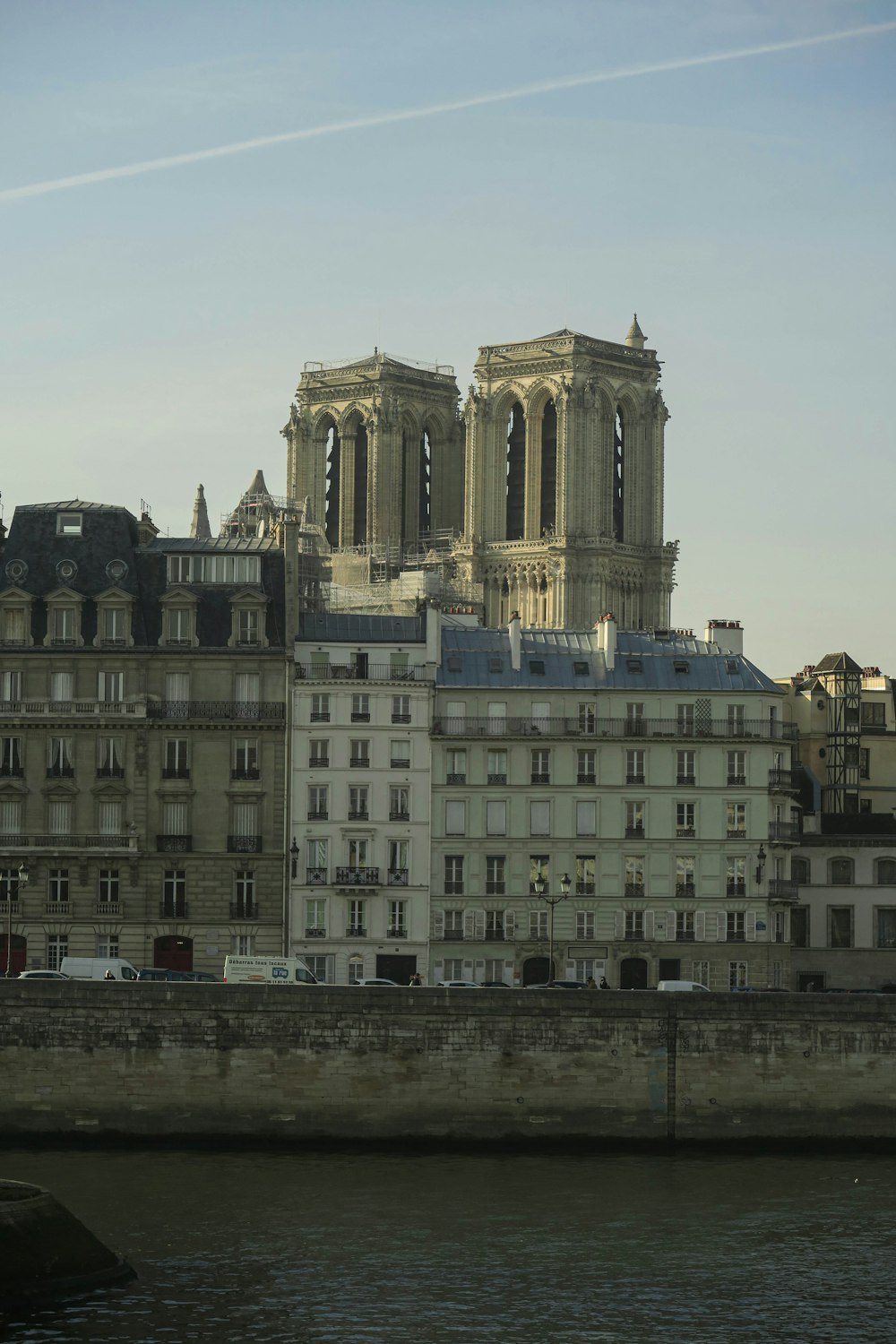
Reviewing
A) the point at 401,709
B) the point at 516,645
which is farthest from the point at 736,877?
the point at 401,709

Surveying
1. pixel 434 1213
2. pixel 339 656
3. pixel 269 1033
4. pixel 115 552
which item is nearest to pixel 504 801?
pixel 339 656

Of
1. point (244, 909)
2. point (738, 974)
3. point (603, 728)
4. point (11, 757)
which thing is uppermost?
point (603, 728)

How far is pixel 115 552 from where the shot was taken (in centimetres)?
8550

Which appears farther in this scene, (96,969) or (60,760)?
(60,760)

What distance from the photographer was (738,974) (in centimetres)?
8369

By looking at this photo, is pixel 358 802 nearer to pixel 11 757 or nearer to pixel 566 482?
pixel 11 757

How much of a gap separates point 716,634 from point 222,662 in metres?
17.9

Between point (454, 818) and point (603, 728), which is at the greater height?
point (603, 728)

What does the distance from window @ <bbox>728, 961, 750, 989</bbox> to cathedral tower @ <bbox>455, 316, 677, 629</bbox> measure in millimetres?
71774

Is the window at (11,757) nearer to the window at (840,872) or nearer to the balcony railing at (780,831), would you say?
the balcony railing at (780,831)

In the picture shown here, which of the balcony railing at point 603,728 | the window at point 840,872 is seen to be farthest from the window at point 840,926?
the balcony railing at point 603,728

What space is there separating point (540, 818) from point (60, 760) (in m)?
15.6

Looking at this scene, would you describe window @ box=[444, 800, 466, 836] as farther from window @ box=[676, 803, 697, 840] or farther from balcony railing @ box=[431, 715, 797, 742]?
window @ box=[676, 803, 697, 840]

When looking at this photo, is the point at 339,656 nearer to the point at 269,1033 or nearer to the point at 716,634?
the point at 716,634
